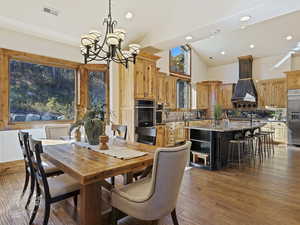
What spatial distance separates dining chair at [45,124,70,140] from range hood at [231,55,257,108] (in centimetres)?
701

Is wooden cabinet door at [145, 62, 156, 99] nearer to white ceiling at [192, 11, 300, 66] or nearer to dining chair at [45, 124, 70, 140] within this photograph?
dining chair at [45, 124, 70, 140]

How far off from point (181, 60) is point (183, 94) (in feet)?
4.74

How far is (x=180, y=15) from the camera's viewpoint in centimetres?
399

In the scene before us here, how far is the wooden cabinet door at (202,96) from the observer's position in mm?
8227

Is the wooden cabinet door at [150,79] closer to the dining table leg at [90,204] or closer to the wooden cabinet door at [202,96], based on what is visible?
the dining table leg at [90,204]

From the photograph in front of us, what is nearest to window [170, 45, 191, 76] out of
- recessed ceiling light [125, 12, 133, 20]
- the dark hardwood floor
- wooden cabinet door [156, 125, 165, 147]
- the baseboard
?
wooden cabinet door [156, 125, 165, 147]

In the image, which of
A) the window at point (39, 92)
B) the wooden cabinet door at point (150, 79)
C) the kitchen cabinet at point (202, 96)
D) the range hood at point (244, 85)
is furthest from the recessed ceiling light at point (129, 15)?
the range hood at point (244, 85)

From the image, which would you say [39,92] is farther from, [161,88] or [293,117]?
[293,117]

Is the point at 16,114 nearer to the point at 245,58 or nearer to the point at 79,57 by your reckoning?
the point at 79,57

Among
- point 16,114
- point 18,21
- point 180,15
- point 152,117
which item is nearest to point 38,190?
point 16,114

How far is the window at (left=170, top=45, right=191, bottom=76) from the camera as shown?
281 inches

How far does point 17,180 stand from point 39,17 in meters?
3.06

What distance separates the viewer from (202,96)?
8.40 m

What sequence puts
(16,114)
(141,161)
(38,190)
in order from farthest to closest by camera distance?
(16,114)
(38,190)
(141,161)
